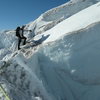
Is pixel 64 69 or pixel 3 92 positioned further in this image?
pixel 64 69

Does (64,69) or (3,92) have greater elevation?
(3,92)

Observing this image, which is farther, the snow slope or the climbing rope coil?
the snow slope

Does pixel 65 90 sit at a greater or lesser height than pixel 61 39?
lesser

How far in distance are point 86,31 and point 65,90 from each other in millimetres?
3129

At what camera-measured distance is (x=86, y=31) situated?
1080cm

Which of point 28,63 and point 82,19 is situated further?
point 82,19

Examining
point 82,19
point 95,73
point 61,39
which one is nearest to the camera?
point 95,73

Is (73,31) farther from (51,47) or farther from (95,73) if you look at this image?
(95,73)

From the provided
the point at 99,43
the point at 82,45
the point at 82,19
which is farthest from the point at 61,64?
the point at 82,19

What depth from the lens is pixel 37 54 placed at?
12.0 meters

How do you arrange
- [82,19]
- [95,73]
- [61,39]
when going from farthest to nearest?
[82,19] < [61,39] < [95,73]

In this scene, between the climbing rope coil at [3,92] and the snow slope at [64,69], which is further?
the snow slope at [64,69]

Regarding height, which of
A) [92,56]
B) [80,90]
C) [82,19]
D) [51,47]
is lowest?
[80,90]

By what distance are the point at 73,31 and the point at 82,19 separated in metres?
1.89
